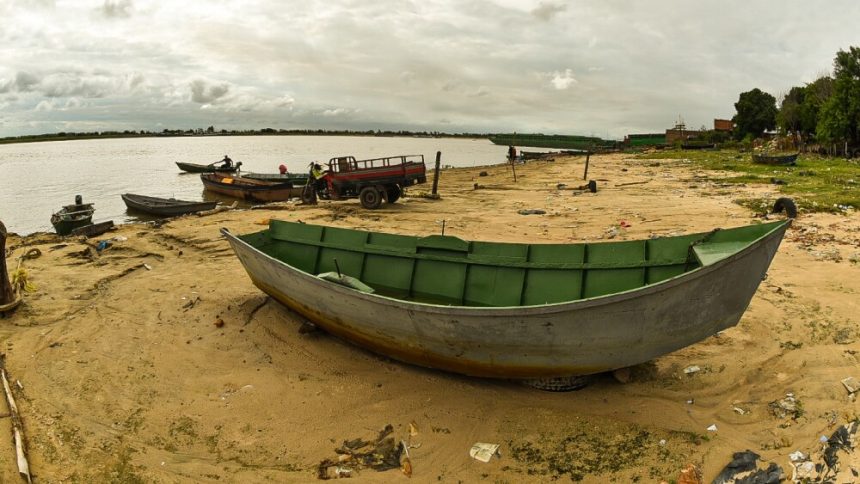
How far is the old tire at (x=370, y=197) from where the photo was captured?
16422mm

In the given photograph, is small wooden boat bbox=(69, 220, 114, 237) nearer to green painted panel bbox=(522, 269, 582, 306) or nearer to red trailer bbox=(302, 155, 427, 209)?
red trailer bbox=(302, 155, 427, 209)

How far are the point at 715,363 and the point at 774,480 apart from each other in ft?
6.48

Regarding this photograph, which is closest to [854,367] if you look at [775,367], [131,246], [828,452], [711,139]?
[775,367]

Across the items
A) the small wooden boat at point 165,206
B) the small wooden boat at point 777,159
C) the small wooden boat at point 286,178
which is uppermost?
the small wooden boat at point 777,159

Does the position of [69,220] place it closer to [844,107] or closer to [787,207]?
[787,207]

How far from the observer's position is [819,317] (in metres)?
6.00

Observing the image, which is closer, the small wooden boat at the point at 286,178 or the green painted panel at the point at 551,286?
the green painted panel at the point at 551,286

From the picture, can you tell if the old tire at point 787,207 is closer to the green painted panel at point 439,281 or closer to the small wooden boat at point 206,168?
the green painted panel at point 439,281

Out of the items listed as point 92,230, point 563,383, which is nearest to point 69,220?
point 92,230

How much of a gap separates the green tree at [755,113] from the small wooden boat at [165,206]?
5566 centimetres

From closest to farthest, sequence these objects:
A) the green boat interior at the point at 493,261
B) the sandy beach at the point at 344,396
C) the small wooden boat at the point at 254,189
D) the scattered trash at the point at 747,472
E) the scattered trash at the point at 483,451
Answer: the scattered trash at the point at 747,472, the sandy beach at the point at 344,396, the scattered trash at the point at 483,451, the green boat interior at the point at 493,261, the small wooden boat at the point at 254,189

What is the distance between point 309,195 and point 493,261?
13.0 meters

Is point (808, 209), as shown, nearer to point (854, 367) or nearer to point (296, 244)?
point (854, 367)

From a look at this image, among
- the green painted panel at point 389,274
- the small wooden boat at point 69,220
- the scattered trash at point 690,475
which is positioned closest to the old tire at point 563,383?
the scattered trash at point 690,475
